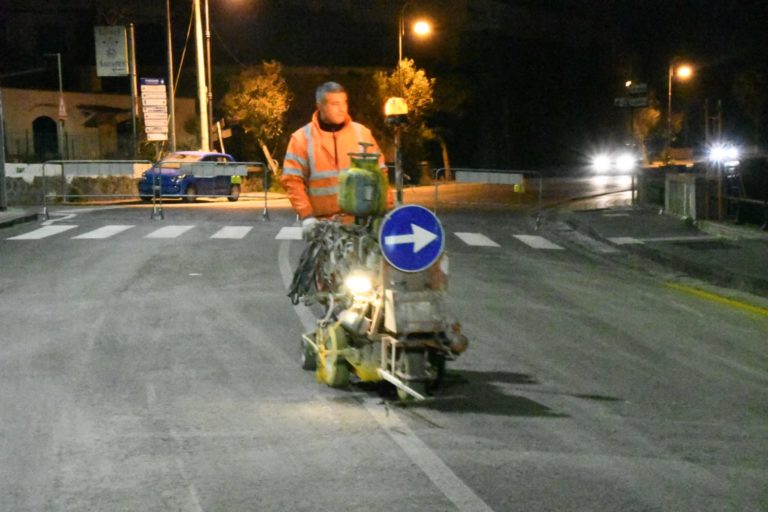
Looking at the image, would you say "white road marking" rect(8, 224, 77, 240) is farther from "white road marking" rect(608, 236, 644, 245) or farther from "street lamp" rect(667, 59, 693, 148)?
"street lamp" rect(667, 59, 693, 148)

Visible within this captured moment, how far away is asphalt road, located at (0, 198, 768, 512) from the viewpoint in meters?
6.32

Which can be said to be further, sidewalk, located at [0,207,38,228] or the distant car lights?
the distant car lights

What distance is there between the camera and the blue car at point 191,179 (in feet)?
101

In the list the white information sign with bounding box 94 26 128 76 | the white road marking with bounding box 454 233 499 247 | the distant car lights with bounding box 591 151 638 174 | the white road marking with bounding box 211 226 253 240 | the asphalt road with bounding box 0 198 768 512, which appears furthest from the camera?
the distant car lights with bounding box 591 151 638 174

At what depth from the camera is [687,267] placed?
58.0 feet

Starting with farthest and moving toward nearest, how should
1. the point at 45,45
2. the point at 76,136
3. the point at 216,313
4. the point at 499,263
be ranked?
the point at 45,45, the point at 76,136, the point at 499,263, the point at 216,313

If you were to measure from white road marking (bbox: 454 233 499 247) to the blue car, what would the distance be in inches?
360

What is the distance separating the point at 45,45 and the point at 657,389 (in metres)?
63.3

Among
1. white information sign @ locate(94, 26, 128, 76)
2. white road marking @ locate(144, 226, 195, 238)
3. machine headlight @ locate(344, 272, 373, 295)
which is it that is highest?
white information sign @ locate(94, 26, 128, 76)

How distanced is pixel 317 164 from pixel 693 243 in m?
12.8

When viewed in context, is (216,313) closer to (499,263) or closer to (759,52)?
(499,263)

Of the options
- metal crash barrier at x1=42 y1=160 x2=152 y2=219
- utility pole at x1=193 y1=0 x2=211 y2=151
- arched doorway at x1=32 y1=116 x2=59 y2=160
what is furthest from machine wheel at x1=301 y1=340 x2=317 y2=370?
arched doorway at x1=32 y1=116 x2=59 y2=160

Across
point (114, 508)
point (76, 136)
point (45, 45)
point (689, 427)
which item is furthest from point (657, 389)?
point (45, 45)

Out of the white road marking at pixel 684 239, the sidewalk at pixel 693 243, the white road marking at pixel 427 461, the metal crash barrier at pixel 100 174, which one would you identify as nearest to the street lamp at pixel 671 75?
the metal crash barrier at pixel 100 174
